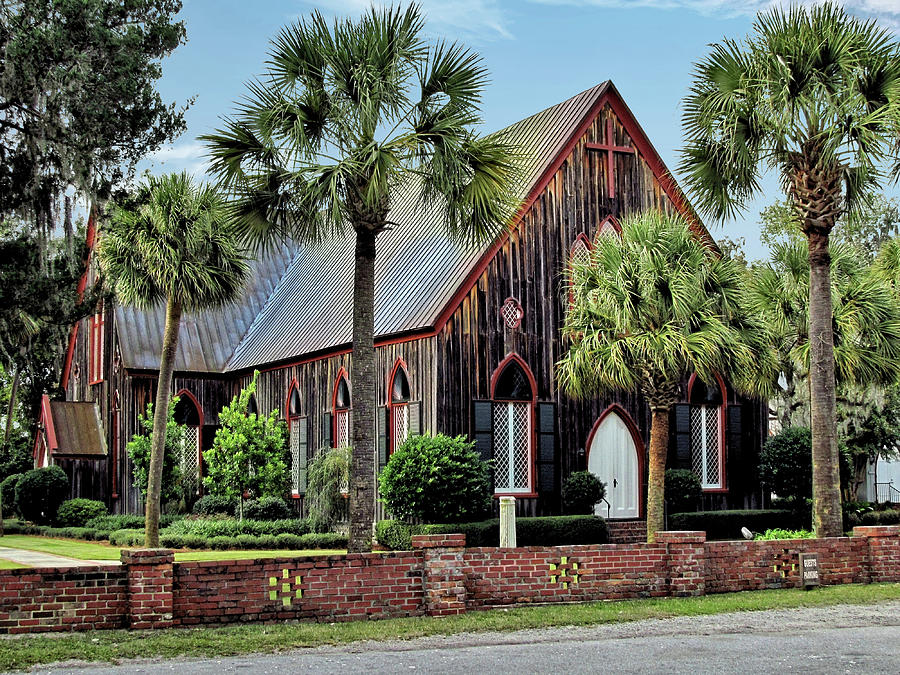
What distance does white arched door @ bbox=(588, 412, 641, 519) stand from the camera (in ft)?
84.5

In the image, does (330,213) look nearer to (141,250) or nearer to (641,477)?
(141,250)

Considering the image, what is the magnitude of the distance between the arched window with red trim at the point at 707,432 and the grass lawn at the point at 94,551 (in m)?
9.37

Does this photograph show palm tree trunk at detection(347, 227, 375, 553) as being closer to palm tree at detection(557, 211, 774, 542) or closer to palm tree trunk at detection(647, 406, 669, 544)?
palm tree at detection(557, 211, 774, 542)

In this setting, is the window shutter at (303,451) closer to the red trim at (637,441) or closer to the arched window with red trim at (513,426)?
the arched window with red trim at (513,426)

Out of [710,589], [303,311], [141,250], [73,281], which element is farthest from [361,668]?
[303,311]

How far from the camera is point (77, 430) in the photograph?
33.6 m

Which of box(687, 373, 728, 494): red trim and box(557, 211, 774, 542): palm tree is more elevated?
box(557, 211, 774, 542): palm tree

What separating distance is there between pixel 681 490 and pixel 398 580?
12.8 meters

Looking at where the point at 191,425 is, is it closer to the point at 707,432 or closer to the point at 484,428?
the point at 484,428

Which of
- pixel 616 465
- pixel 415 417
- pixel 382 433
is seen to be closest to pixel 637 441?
pixel 616 465

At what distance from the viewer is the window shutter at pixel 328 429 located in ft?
91.5

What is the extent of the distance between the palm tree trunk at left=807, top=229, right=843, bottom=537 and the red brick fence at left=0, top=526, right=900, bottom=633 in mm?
1445

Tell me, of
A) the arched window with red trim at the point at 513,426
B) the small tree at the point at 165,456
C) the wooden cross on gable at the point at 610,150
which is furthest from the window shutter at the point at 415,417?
the small tree at the point at 165,456

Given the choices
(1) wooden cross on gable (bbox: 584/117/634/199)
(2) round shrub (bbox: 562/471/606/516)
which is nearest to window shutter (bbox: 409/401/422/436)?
(2) round shrub (bbox: 562/471/606/516)
